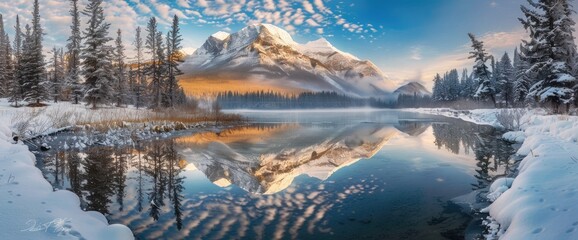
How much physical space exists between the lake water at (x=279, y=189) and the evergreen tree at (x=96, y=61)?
25.9 m

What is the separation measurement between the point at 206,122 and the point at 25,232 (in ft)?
123

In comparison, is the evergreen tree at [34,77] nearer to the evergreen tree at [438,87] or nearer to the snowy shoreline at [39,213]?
the snowy shoreline at [39,213]

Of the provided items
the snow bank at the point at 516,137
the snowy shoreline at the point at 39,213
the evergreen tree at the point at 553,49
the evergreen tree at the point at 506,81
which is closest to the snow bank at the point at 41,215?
the snowy shoreline at the point at 39,213

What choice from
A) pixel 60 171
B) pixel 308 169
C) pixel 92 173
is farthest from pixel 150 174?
pixel 308 169

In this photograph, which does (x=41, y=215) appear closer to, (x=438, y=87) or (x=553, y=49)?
(x=553, y=49)

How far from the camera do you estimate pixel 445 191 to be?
35.5 ft

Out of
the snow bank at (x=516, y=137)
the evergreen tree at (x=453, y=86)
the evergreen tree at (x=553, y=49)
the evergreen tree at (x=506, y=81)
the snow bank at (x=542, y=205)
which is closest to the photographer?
the snow bank at (x=542, y=205)

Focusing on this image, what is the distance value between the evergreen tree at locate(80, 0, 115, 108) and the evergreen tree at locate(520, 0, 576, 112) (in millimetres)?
43839

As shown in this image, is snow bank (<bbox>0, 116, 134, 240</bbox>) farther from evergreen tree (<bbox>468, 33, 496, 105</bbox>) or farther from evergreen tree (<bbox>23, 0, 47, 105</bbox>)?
evergreen tree (<bbox>468, 33, 496, 105</bbox>)

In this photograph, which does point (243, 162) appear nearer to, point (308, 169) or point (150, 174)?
point (308, 169)

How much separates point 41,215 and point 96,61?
4276 centimetres

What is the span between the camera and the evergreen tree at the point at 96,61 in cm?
4225

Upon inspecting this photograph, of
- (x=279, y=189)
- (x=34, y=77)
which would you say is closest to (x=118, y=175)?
(x=279, y=189)

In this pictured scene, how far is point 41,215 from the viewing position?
19.2 feet
